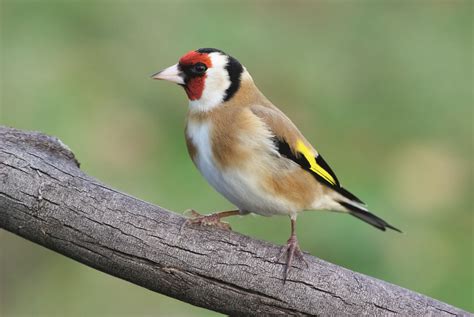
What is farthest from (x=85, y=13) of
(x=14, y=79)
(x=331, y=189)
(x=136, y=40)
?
(x=331, y=189)

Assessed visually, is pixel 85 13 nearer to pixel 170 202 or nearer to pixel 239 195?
pixel 170 202

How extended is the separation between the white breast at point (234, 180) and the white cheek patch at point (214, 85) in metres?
0.09

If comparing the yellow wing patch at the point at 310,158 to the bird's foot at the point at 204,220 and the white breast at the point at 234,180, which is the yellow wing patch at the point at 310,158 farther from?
the bird's foot at the point at 204,220

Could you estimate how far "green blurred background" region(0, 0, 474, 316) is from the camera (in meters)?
6.05

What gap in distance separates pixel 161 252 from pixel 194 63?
946 mm

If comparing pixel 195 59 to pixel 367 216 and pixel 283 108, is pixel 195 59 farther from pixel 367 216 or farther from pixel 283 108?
pixel 283 108

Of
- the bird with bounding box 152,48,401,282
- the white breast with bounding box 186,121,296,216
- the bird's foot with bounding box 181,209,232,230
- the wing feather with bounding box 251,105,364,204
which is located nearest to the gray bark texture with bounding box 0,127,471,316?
the bird's foot with bounding box 181,209,232,230

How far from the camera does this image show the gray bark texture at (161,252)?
3.50 metres

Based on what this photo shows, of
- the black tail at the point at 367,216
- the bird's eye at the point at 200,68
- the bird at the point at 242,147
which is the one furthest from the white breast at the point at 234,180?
the black tail at the point at 367,216

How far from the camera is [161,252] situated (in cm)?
353

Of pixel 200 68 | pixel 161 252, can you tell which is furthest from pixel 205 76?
pixel 161 252

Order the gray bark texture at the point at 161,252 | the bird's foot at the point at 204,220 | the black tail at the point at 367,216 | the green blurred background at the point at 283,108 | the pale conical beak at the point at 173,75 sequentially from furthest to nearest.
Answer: the green blurred background at the point at 283,108
the black tail at the point at 367,216
the pale conical beak at the point at 173,75
the bird's foot at the point at 204,220
the gray bark texture at the point at 161,252

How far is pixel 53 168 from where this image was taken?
11.8 feet

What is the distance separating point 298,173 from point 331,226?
2.51 meters
